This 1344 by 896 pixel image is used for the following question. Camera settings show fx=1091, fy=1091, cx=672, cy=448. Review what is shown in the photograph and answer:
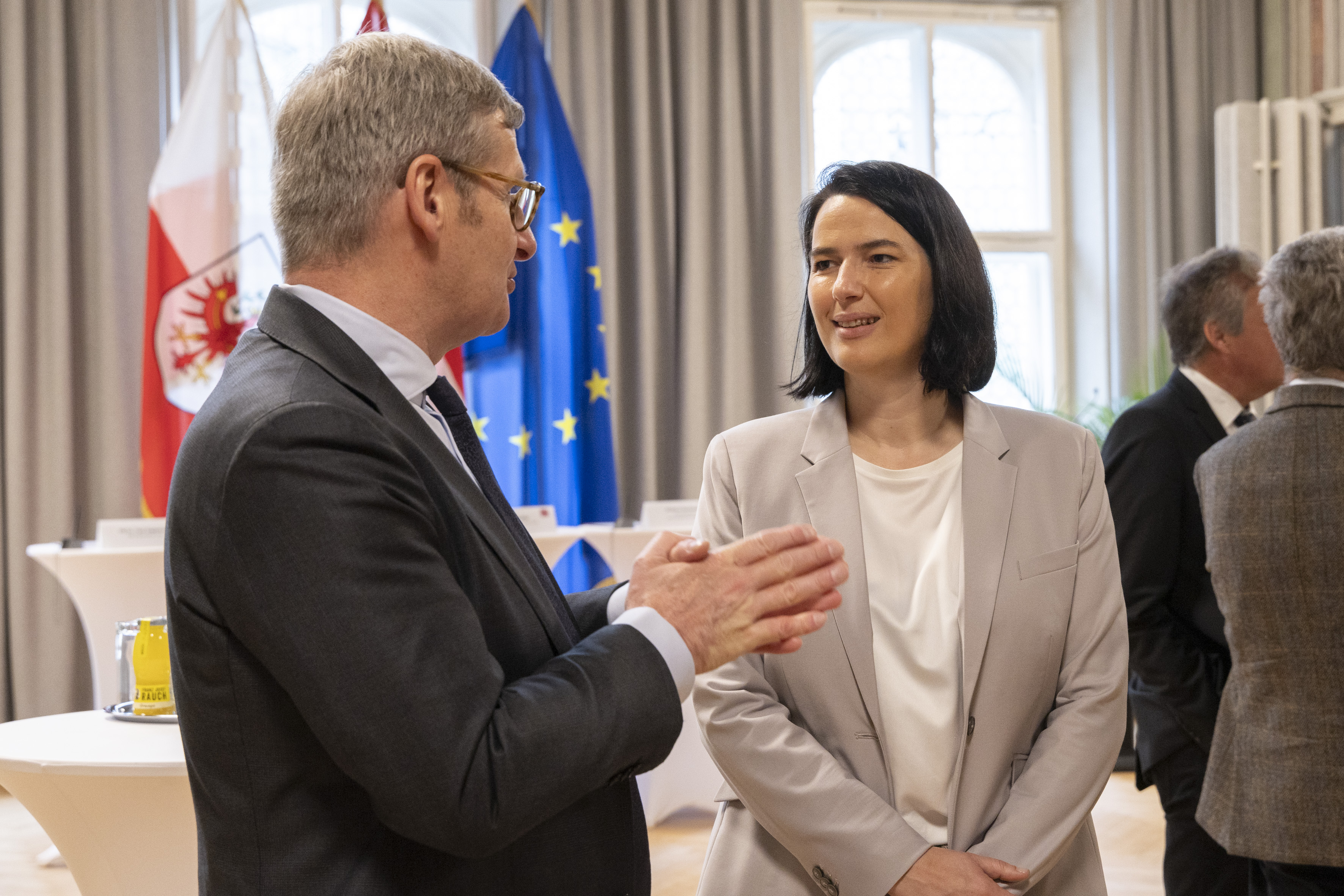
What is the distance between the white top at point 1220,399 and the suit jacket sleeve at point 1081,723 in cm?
118

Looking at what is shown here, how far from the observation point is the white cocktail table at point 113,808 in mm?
1750

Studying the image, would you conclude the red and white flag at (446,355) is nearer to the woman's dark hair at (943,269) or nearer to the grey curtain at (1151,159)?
the woman's dark hair at (943,269)

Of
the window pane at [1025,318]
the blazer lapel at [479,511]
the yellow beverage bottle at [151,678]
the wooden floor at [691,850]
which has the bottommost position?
the wooden floor at [691,850]

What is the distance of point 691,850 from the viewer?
13.1 feet

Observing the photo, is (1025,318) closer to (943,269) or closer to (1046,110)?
(1046,110)

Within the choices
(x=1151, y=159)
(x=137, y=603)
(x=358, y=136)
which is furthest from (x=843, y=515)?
(x=1151, y=159)

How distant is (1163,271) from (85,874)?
5810 mm

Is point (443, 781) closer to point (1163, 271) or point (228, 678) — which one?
point (228, 678)

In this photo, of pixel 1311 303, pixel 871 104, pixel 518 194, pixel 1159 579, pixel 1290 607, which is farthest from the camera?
pixel 871 104

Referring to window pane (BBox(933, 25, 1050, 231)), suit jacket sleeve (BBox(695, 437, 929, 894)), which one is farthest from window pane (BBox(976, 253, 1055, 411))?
suit jacket sleeve (BBox(695, 437, 929, 894))

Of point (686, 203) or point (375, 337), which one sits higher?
point (686, 203)

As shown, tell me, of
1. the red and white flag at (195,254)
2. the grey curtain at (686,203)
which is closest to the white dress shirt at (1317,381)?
the grey curtain at (686,203)

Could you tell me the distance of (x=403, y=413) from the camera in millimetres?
1038

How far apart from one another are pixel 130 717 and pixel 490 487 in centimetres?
128
